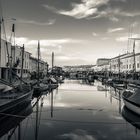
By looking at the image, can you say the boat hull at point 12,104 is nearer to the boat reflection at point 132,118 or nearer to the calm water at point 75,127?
the calm water at point 75,127

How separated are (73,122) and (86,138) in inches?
229

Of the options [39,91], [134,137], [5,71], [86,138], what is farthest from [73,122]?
[5,71]

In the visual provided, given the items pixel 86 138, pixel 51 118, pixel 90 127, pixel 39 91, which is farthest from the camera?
pixel 39 91

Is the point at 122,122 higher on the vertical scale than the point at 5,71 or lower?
lower

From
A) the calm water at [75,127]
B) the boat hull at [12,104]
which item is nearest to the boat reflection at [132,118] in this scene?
the calm water at [75,127]

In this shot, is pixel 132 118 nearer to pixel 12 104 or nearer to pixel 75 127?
pixel 75 127

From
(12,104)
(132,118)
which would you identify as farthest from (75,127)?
(12,104)

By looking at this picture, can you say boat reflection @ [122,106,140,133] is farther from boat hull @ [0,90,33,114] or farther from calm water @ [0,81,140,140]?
boat hull @ [0,90,33,114]

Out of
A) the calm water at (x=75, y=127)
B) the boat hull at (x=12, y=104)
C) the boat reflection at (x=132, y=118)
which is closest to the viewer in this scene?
the calm water at (x=75, y=127)

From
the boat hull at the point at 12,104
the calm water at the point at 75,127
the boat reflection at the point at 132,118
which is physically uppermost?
the boat hull at the point at 12,104

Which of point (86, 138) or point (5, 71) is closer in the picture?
point (86, 138)

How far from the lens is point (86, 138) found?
1800 cm

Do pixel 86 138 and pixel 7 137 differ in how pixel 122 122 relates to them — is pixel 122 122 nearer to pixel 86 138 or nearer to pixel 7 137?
pixel 86 138

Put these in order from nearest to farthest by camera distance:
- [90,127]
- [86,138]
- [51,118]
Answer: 1. [86,138]
2. [90,127]
3. [51,118]
